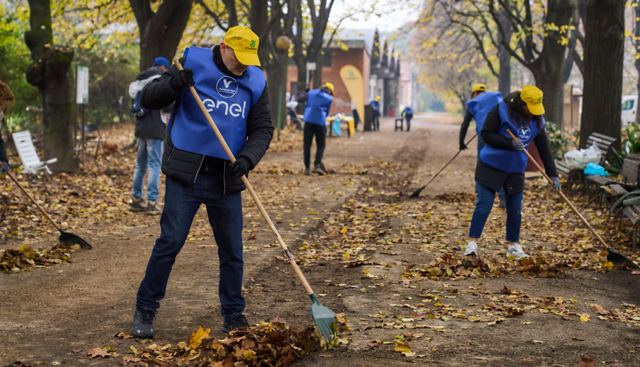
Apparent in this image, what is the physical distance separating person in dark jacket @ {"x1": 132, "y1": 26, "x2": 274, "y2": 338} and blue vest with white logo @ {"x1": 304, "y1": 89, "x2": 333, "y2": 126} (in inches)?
347

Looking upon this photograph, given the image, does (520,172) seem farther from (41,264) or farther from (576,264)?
(41,264)

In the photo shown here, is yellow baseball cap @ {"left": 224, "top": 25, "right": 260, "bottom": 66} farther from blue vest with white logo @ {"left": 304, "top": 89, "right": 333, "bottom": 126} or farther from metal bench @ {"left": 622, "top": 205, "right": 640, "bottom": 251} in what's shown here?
blue vest with white logo @ {"left": 304, "top": 89, "right": 333, "bottom": 126}

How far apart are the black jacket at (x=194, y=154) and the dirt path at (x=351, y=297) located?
41.3 inches

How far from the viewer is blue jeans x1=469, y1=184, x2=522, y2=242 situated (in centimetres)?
612

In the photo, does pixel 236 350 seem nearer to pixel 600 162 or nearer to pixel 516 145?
pixel 516 145

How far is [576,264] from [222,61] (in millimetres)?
4116

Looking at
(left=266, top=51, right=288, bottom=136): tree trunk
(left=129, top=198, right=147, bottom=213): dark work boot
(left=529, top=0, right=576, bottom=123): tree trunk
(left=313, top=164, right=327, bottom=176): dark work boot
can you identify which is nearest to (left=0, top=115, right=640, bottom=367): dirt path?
(left=129, top=198, right=147, bottom=213): dark work boot

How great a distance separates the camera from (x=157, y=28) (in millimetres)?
12820

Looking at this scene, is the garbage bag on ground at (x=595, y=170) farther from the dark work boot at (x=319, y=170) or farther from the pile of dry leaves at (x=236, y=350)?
the pile of dry leaves at (x=236, y=350)

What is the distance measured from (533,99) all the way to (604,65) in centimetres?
622

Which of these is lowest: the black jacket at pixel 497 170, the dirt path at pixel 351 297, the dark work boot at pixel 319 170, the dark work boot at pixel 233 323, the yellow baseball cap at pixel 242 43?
the dirt path at pixel 351 297

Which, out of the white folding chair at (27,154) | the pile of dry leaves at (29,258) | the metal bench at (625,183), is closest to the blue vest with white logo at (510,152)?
the metal bench at (625,183)

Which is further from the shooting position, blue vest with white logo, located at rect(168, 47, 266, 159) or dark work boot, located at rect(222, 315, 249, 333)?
dark work boot, located at rect(222, 315, 249, 333)

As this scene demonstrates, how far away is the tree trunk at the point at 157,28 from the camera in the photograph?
12852mm
